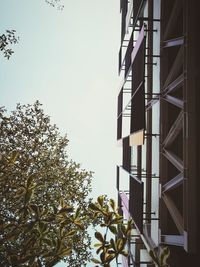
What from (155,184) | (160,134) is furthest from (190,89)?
(155,184)

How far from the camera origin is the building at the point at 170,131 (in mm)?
7996

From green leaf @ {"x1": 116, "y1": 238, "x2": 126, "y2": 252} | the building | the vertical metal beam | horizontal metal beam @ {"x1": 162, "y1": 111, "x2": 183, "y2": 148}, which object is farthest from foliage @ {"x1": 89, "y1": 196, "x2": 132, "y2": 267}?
the vertical metal beam

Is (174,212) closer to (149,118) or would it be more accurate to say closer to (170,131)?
(170,131)

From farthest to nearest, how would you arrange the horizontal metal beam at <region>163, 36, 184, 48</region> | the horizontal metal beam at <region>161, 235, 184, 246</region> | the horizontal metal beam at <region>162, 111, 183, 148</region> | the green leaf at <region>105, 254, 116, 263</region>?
1. the horizontal metal beam at <region>162, 111, 183, 148</region>
2. the horizontal metal beam at <region>163, 36, 184, 48</region>
3. the horizontal metal beam at <region>161, 235, 184, 246</region>
4. the green leaf at <region>105, 254, 116, 263</region>

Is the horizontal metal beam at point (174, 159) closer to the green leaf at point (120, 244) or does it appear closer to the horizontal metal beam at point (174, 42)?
Result: the horizontal metal beam at point (174, 42)

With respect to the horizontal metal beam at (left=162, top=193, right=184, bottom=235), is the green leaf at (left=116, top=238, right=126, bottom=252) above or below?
above

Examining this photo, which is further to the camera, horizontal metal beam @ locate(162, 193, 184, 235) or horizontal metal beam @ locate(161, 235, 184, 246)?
horizontal metal beam @ locate(162, 193, 184, 235)

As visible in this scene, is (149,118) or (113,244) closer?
(113,244)

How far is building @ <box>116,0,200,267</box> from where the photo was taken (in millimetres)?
7996

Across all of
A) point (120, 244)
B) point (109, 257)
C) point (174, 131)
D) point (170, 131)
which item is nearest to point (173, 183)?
point (174, 131)

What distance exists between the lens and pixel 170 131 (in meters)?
A: 10.5

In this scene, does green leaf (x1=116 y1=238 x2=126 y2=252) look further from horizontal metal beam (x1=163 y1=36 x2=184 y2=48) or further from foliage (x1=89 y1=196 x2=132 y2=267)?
horizontal metal beam (x1=163 y1=36 x2=184 y2=48)

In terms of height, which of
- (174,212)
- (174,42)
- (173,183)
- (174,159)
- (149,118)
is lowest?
(174,212)

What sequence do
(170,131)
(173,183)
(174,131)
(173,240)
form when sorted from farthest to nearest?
1. (170,131)
2. (174,131)
3. (173,183)
4. (173,240)
